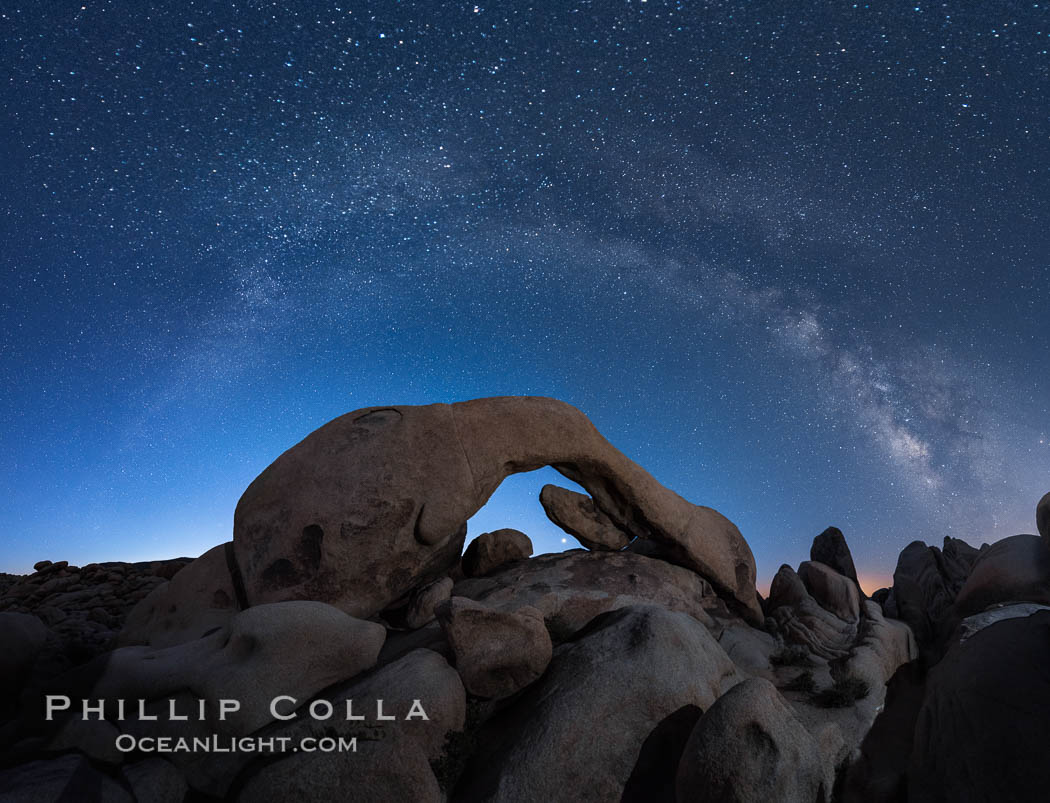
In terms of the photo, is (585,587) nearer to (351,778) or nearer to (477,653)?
(477,653)

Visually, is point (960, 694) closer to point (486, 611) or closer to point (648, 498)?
point (486, 611)

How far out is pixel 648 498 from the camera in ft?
44.2

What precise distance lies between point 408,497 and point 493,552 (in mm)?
3408

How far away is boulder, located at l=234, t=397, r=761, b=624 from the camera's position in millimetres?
10836

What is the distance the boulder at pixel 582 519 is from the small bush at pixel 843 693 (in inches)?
202

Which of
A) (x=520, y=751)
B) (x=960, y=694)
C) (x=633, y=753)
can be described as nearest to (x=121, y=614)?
(x=520, y=751)

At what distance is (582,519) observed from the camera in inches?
546

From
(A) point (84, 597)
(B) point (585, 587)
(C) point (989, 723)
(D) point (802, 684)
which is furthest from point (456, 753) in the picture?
(A) point (84, 597)

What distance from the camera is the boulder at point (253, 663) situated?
24.6 feet

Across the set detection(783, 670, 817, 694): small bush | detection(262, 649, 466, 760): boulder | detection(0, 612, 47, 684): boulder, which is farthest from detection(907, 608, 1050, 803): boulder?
detection(0, 612, 47, 684): boulder

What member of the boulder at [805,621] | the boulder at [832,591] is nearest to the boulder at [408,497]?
the boulder at [805,621]

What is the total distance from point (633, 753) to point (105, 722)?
627 centimetres

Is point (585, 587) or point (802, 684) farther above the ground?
point (585, 587)

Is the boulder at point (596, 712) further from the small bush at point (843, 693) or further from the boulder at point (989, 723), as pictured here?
the boulder at point (989, 723)
